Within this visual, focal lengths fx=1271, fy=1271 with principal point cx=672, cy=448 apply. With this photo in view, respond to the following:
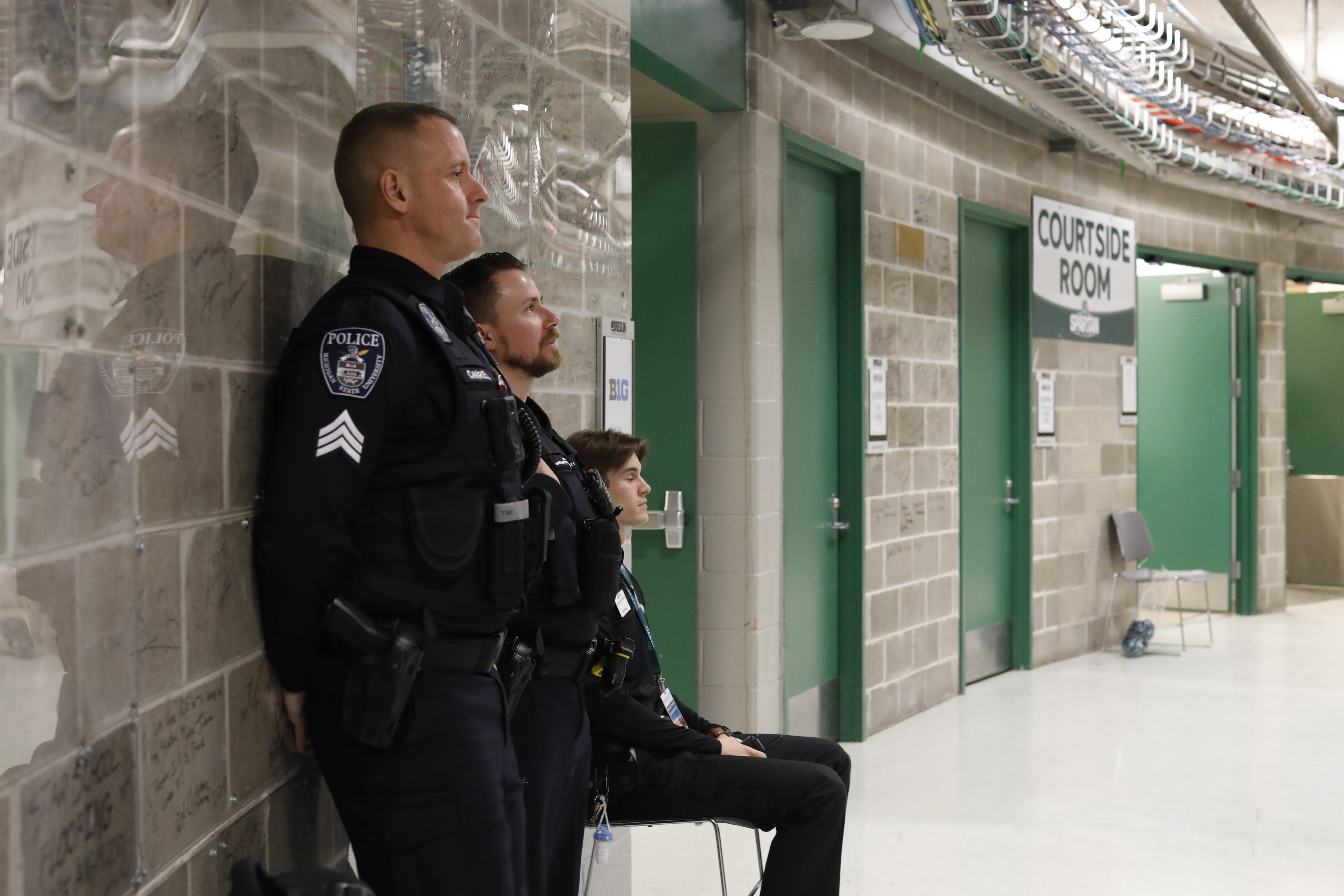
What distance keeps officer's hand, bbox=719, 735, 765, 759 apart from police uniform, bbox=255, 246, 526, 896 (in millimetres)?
1071

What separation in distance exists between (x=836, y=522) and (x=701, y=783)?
2842 millimetres

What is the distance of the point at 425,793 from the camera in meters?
1.79

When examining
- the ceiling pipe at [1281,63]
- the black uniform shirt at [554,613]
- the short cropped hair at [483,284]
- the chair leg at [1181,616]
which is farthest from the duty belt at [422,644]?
the chair leg at [1181,616]

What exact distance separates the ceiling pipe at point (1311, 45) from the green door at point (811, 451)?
9.69 feet

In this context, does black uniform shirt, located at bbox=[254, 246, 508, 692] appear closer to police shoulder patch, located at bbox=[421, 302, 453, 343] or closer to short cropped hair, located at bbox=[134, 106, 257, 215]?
police shoulder patch, located at bbox=[421, 302, 453, 343]

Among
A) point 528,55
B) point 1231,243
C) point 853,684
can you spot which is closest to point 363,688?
point 528,55

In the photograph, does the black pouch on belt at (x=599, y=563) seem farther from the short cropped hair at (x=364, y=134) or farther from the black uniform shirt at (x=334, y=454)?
the short cropped hair at (x=364, y=134)

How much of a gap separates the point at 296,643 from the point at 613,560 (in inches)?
30.6

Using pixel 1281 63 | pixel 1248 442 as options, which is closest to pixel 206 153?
pixel 1281 63

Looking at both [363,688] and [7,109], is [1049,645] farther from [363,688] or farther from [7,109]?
[7,109]

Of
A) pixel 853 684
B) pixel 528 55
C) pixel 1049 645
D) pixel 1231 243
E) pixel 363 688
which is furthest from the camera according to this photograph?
pixel 1231 243

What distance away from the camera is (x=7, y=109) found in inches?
48.7

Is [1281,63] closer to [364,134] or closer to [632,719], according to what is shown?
[632,719]

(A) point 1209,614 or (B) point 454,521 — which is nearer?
(B) point 454,521
